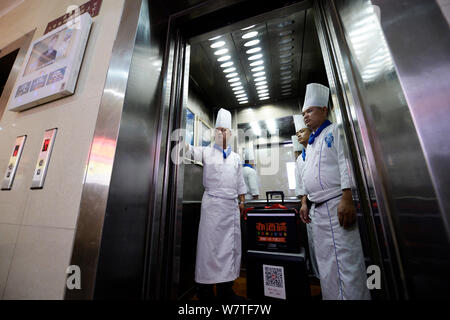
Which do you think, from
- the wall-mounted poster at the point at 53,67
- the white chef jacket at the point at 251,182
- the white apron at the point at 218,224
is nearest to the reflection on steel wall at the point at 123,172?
the wall-mounted poster at the point at 53,67

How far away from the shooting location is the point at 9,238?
73cm

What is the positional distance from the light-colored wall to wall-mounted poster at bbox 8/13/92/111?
0.11 ft

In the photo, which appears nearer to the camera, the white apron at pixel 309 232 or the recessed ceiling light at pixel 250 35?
the recessed ceiling light at pixel 250 35

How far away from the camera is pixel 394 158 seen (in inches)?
19.0

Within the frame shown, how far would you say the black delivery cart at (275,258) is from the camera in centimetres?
127

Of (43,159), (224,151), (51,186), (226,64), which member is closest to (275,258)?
(224,151)

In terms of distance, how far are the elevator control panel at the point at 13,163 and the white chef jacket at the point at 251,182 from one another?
7.01 ft

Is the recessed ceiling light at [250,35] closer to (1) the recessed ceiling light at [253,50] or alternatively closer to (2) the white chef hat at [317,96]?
(1) the recessed ceiling light at [253,50]

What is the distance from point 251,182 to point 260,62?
5.00ft

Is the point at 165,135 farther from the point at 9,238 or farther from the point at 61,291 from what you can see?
the point at 9,238

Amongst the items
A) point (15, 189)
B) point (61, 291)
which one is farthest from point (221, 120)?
point (61, 291)

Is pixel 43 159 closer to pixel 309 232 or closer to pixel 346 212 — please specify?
pixel 346 212

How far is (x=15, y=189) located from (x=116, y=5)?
1038 millimetres

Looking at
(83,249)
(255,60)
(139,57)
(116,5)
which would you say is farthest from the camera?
(255,60)
